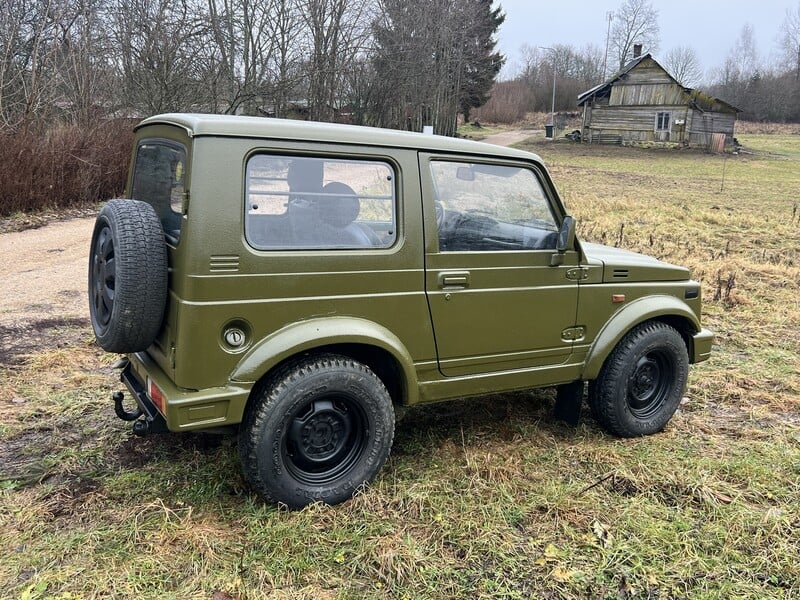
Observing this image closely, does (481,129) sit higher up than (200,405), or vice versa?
(481,129)

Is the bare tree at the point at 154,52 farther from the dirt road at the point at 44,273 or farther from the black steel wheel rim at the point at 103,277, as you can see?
the black steel wheel rim at the point at 103,277

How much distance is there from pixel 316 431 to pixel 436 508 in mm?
749

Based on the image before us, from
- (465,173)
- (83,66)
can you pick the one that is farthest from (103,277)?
(83,66)

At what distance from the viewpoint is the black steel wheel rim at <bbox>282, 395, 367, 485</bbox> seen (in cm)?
323

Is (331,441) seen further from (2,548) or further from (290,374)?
(2,548)

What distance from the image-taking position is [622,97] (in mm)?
42625

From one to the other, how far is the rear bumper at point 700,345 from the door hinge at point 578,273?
1185 millimetres

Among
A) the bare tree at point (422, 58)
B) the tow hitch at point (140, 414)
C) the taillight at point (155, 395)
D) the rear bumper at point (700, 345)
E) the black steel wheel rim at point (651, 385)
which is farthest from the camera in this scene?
the bare tree at point (422, 58)

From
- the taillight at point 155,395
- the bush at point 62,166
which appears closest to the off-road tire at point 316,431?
the taillight at point 155,395

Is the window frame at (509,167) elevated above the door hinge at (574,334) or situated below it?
above

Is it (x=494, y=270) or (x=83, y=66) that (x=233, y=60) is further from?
(x=494, y=270)

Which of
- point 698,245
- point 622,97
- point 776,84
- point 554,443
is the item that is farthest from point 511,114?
point 554,443

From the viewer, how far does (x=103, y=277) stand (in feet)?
10.6

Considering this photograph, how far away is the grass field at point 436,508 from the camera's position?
110 inches
